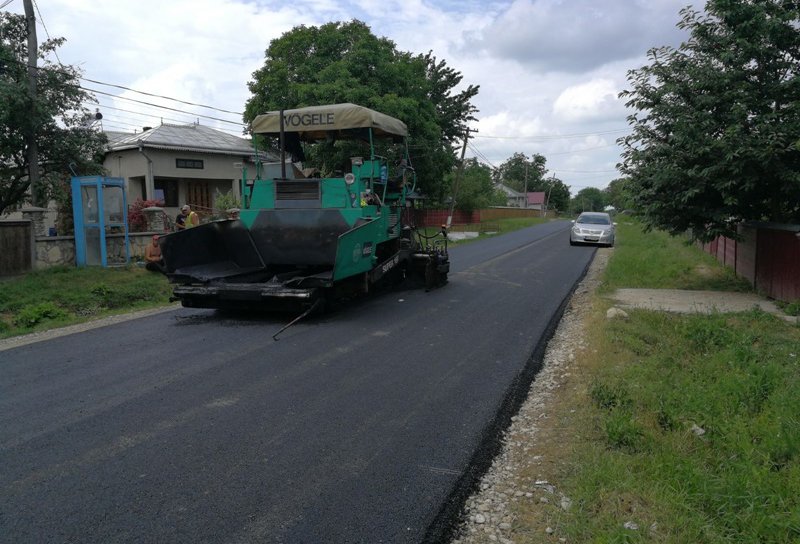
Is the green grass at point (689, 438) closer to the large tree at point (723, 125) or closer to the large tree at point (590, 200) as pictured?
the large tree at point (723, 125)

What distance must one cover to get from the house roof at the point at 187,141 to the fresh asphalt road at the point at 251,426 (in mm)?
18129

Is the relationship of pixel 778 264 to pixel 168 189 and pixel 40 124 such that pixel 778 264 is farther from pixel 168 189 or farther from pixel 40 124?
pixel 168 189

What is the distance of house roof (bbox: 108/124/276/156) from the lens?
82.3 ft

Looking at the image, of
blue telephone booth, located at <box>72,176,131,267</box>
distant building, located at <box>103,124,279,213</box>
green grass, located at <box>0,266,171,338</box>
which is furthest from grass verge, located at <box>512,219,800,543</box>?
distant building, located at <box>103,124,279,213</box>

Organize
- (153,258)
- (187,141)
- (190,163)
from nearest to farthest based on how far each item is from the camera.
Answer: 1. (153,258)
2. (190,163)
3. (187,141)

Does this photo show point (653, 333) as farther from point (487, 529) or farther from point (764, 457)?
point (487, 529)

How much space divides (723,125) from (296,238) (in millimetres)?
7018

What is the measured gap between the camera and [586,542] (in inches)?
128

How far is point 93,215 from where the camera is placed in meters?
15.0

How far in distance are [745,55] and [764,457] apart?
8.09 meters

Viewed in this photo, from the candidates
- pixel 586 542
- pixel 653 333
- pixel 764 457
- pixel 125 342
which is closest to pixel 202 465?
pixel 586 542

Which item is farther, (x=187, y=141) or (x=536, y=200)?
(x=536, y=200)

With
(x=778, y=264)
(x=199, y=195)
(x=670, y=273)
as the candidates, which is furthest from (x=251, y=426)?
(x=199, y=195)

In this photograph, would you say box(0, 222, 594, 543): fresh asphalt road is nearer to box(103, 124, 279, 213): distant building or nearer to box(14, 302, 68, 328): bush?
box(14, 302, 68, 328): bush
